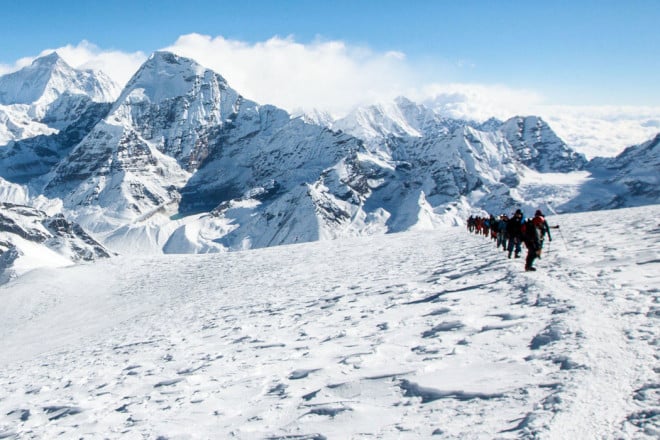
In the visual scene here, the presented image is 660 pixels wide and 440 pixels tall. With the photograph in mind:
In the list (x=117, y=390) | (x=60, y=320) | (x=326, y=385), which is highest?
(x=326, y=385)

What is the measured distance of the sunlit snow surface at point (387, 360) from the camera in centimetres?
662

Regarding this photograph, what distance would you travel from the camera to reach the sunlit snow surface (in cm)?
662

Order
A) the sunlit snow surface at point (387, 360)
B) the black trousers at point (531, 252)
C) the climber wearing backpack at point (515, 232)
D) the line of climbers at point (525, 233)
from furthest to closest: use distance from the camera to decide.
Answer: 1. the climber wearing backpack at point (515, 232)
2. the line of climbers at point (525, 233)
3. the black trousers at point (531, 252)
4. the sunlit snow surface at point (387, 360)

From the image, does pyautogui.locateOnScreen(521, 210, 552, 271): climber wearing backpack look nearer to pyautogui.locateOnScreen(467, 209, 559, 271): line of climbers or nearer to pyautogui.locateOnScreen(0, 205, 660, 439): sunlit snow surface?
pyautogui.locateOnScreen(467, 209, 559, 271): line of climbers

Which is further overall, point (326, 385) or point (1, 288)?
point (1, 288)

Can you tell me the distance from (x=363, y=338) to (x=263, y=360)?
2.13 meters

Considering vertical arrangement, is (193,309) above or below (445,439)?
below

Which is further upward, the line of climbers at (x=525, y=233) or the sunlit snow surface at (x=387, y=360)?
the line of climbers at (x=525, y=233)

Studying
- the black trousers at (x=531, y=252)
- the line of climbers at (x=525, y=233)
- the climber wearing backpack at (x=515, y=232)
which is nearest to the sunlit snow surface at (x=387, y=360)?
the black trousers at (x=531, y=252)

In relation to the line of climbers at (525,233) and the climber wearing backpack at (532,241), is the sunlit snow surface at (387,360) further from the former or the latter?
the line of climbers at (525,233)

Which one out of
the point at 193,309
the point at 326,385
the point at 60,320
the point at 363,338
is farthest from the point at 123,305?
the point at 326,385

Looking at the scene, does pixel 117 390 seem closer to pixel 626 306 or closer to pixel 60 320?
pixel 626 306

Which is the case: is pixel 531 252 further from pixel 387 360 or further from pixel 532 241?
pixel 387 360

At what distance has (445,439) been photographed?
6020mm
